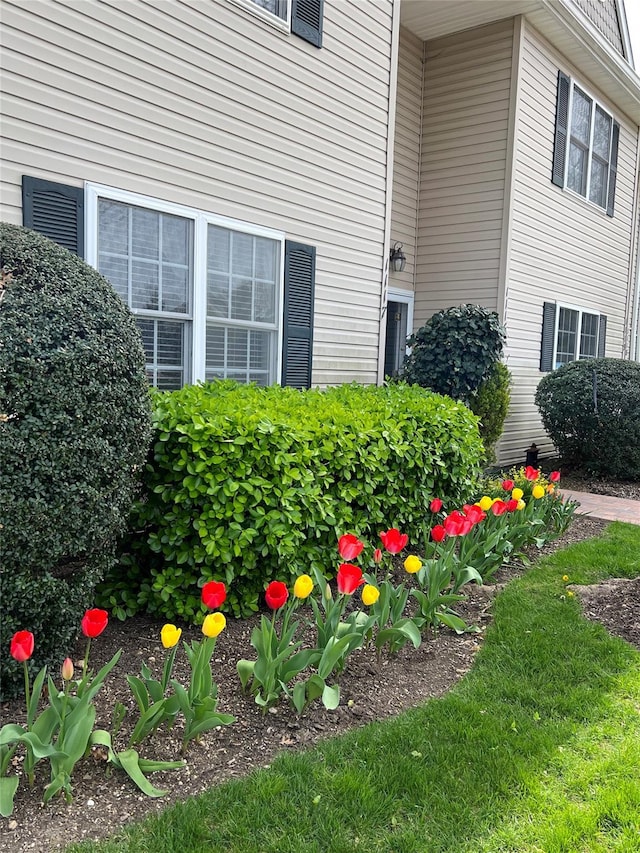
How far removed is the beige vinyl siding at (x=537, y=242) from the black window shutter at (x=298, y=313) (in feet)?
12.7

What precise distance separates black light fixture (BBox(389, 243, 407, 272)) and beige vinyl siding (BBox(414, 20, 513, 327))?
0.52m

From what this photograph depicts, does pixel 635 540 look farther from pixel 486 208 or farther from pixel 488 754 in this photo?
pixel 486 208

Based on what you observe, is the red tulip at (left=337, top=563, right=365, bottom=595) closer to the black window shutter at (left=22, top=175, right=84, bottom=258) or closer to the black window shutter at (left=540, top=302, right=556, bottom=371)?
the black window shutter at (left=22, top=175, right=84, bottom=258)

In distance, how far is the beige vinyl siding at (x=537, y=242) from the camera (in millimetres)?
8891

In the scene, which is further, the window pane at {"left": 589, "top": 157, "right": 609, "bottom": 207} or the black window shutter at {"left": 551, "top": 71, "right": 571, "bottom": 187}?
the window pane at {"left": 589, "top": 157, "right": 609, "bottom": 207}

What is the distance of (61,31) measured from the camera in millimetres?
3980

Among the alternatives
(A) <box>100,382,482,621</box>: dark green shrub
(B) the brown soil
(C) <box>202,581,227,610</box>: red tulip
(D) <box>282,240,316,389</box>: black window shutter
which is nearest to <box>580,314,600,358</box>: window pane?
(D) <box>282,240,316,389</box>: black window shutter

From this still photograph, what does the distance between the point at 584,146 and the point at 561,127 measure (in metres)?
1.13

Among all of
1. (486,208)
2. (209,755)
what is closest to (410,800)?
(209,755)

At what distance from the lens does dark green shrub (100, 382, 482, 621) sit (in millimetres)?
3332

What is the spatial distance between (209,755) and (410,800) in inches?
28.9

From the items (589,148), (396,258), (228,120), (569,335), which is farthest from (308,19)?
(569,335)

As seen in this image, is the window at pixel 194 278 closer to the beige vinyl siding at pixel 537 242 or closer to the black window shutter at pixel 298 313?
the black window shutter at pixel 298 313

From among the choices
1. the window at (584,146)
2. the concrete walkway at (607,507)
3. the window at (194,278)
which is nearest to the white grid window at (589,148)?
the window at (584,146)
